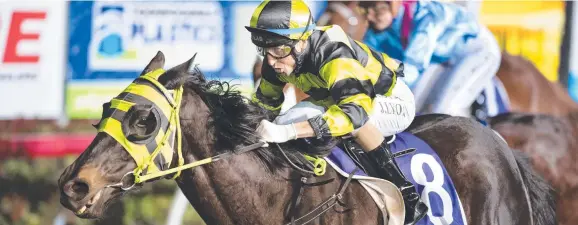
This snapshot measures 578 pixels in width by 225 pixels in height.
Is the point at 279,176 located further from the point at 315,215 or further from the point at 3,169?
the point at 3,169

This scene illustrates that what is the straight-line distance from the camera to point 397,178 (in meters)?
3.45

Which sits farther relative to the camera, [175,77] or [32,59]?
[32,59]

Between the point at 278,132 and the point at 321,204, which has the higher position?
the point at 278,132

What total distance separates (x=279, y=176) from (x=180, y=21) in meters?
2.80

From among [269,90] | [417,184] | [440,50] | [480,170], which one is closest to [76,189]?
[269,90]

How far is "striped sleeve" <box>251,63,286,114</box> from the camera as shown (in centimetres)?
368

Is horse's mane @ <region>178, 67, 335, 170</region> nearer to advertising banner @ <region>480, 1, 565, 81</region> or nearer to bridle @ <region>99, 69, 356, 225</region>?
bridle @ <region>99, 69, 356, 225</region>

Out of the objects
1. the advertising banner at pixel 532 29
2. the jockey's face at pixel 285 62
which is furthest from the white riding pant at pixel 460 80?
the jockey's face at pixel 285 62

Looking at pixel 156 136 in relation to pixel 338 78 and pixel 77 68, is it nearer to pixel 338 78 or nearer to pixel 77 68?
pixel 338 78

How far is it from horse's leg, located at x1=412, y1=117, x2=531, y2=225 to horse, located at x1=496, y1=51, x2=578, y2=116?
93.8 inches

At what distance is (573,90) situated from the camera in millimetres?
7184

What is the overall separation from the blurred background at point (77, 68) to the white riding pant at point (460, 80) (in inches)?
45.0

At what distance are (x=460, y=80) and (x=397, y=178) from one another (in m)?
2.65

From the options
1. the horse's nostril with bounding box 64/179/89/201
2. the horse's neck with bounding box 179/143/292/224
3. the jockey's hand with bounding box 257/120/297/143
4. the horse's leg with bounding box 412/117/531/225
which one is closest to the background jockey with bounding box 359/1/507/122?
the horse's leg with bounding box 412/117/531/225
